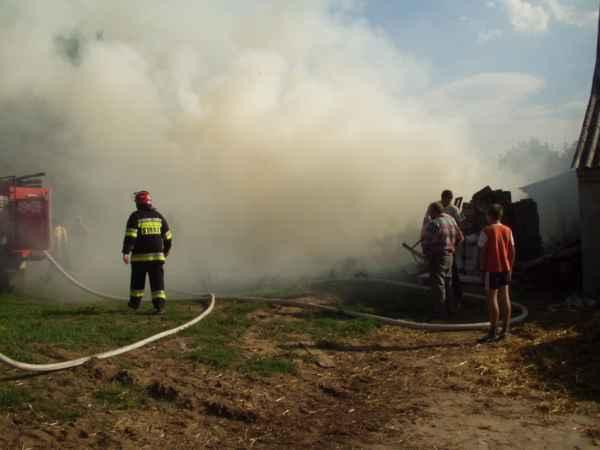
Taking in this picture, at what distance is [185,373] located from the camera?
6051mm

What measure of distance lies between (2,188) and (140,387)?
374 inches

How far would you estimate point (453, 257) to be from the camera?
9.38 m

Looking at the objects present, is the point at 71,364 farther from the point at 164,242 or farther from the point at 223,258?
the point at 223,258

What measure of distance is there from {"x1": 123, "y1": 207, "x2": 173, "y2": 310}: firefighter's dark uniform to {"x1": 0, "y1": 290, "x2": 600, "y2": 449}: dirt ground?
209cm

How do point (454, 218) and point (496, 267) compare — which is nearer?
point (496, 267)

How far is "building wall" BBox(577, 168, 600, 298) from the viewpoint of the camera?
9.95 meters

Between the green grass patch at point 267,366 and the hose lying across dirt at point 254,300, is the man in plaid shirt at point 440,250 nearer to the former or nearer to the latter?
the hose lying across dirt at point 254,300

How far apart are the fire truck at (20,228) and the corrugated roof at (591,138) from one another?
1093cm

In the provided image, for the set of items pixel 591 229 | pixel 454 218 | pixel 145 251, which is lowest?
pixel 145 251

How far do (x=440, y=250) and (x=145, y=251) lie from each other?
4.59 meters

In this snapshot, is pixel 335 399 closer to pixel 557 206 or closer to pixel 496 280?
pixel 496 280

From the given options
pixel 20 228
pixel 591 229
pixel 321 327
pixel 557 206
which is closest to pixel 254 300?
pixel 321 327

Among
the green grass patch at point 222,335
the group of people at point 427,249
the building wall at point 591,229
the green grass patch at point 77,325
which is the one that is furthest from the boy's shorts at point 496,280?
the green grass patch at point 77,325

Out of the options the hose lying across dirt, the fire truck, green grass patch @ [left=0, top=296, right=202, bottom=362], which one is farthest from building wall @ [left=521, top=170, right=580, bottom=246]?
the fire truck
